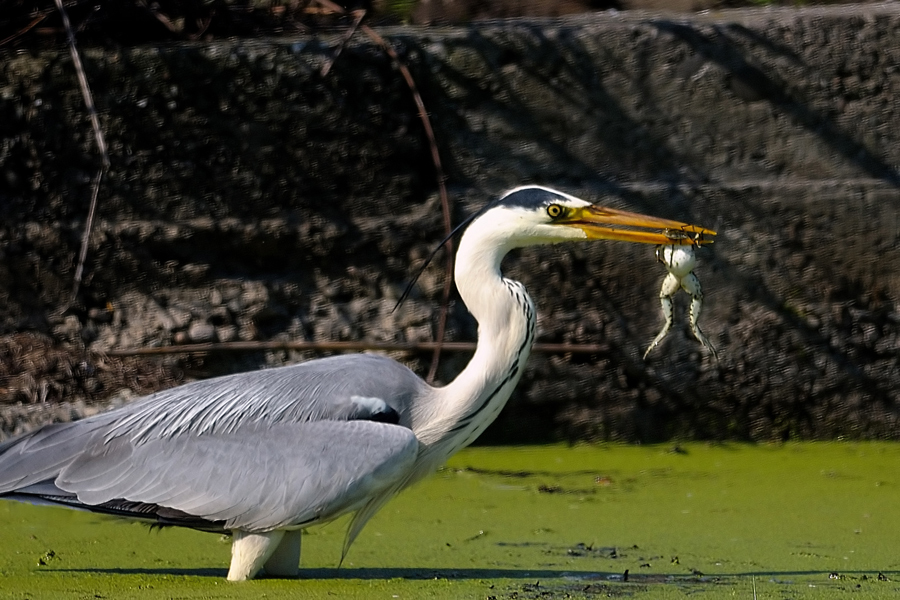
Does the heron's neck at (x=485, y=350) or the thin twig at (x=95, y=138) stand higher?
the thin twig at (x=95, y=138)

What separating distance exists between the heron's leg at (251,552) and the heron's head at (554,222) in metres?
1.12

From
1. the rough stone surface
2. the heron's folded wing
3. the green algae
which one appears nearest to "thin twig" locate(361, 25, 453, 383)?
the rough stone surface

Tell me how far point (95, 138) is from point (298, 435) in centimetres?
230

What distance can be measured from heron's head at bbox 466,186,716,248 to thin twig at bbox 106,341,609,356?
64.8 inches

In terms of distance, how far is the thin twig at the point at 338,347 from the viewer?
17.9ft

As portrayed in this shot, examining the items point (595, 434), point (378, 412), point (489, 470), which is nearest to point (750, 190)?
point (595, 434)

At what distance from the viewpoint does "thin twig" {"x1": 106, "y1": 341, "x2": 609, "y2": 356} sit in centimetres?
545

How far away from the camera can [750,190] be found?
18.0 ft

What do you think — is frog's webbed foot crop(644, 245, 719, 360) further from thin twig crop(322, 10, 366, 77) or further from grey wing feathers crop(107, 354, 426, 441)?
thin twig crop(322, 10, 366, 77)

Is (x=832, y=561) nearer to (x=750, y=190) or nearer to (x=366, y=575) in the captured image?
(x=366, y=575)

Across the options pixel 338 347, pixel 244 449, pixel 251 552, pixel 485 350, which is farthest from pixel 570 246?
pixel 251 552

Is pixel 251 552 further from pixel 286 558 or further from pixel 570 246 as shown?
pixel 570 246

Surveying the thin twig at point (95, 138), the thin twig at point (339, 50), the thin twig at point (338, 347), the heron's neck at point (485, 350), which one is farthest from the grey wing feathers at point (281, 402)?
the thin twig at point (339, 50)

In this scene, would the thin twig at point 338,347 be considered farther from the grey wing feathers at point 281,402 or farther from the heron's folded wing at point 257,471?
the heron's folded wing at point 257,471
